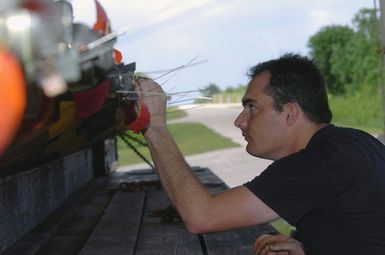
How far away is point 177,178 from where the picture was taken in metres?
1.64

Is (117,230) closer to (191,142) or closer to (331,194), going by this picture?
(331,194)

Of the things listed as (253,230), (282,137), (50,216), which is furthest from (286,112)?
(50,216)

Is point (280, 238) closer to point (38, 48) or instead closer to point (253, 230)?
point (253, 230)

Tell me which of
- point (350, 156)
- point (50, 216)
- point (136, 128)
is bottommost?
point (50, 216)

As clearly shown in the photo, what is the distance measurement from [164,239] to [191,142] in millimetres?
18307

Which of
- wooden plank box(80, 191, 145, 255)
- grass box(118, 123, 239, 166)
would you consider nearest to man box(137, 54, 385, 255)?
wooden plank box(80, 191, 145, 255)

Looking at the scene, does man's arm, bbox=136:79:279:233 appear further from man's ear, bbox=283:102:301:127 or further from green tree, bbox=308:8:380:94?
green tree, bbox=308:8:380:94

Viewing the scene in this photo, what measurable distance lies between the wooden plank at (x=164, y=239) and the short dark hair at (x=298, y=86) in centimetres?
66

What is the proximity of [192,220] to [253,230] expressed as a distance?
100 cm

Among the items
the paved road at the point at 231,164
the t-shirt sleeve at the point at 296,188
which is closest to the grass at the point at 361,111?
the paved road at the point at 231,164

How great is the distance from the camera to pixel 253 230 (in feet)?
8.49

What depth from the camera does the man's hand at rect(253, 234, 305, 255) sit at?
1943 mm

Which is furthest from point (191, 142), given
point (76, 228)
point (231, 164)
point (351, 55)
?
point (351, 55)

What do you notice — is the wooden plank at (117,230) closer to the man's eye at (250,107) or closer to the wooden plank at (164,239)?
the wooden plank at (164,239)
